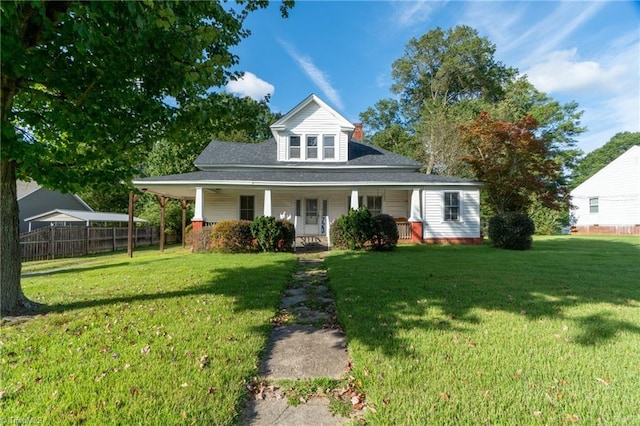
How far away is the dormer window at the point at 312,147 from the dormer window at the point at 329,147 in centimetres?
54

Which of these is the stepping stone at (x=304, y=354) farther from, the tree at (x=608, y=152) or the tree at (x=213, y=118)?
the tree at (x=608, y=152)

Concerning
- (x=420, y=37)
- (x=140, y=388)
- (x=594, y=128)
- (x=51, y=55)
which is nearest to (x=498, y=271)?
(x=140, y=388)

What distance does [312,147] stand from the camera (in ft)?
61.0

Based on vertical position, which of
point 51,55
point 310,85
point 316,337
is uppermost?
point 310,85

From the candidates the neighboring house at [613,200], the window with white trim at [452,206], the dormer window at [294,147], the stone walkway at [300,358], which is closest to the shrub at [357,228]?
the window with white trim at [452,206]

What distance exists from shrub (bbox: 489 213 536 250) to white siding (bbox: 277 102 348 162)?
9.39 m

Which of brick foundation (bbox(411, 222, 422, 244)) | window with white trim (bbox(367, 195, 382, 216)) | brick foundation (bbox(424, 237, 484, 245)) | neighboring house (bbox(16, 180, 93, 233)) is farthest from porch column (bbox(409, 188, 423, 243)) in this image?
neighboring house (bbox(16, 180, 93, 233))

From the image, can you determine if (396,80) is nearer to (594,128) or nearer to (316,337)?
(594,128)

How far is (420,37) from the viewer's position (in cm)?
3944

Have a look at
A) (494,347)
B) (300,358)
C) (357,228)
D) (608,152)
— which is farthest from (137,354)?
(608,152)

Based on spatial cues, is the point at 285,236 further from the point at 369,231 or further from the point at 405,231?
the point at 405,231

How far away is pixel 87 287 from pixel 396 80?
42.3 m

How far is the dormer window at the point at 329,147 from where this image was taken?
733 inches

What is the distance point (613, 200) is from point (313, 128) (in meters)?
27.3
